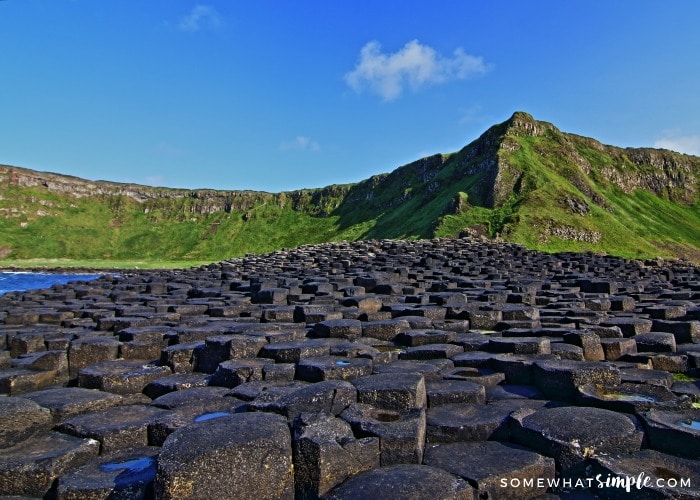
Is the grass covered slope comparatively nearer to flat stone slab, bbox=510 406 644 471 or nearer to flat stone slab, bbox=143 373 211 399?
flat stone slab, bbox=143 373 211 399

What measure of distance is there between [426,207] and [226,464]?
65.1 metres

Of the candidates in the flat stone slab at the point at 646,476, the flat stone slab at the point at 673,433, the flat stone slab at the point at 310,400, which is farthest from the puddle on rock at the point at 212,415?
the flat stone slab at the point at 673,433

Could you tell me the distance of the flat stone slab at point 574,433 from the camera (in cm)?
416

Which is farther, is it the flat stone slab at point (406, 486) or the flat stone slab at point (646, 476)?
the flat stone slab at point (646, 476)

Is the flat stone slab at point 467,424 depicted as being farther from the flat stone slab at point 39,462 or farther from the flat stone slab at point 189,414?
the flat stone slab at point 39,462

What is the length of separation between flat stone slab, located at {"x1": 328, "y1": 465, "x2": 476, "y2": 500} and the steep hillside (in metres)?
43.3

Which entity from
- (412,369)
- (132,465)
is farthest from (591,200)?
(132,465)

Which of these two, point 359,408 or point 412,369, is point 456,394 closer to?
point 412,369

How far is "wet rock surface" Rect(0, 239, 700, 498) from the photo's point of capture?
387 cm

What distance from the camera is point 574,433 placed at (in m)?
4.33

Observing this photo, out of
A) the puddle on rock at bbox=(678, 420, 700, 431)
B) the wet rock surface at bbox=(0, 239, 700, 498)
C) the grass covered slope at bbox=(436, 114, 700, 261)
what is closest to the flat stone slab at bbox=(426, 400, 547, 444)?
the wet rock surface at bbox=(0, 239, 700, 498)

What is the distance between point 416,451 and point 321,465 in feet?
2.71

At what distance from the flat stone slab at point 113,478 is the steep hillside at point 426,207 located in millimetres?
43478

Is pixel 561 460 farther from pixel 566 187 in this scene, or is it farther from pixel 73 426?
pixel 566 187
